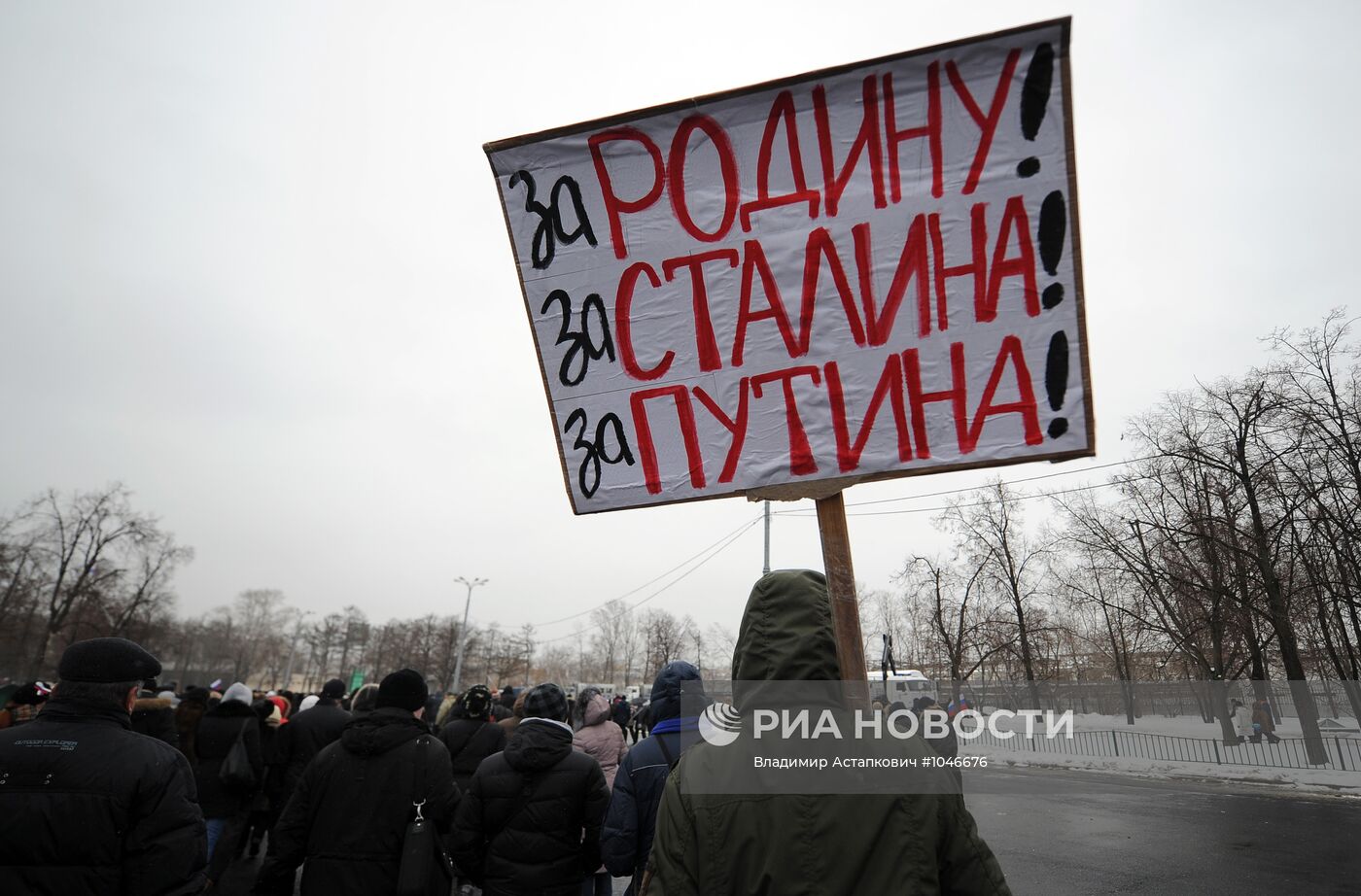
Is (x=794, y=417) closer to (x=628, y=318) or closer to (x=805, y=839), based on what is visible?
(x=628, y=318)

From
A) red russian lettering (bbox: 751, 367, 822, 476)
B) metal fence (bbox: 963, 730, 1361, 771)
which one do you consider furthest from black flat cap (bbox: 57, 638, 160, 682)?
metal fence (bbox: 963, 730, 1361, 771)

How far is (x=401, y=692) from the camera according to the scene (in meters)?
4.04

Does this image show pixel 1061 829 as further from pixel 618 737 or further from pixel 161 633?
pixel 161 633

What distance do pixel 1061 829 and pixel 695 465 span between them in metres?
11.1

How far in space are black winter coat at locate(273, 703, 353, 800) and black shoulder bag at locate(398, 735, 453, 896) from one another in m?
3.58

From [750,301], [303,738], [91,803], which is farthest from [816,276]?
[303,738]

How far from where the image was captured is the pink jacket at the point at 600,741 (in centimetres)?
548

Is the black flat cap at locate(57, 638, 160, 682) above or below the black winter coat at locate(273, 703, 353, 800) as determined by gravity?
above

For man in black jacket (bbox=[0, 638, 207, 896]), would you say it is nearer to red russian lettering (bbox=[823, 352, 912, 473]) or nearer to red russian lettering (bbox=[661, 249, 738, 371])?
red russian lettering (bbox=[661, 249, 738, 371])

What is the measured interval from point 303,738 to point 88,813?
4594mm

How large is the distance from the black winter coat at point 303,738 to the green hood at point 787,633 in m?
6.09

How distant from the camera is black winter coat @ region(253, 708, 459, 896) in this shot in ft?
12.0

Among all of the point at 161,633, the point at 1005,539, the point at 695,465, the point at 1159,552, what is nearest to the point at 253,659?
the point at 161,633

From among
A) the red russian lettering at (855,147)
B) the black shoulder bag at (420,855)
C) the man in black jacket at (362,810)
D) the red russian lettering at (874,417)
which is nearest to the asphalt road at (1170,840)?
the black shoulder bag at (420,855)
